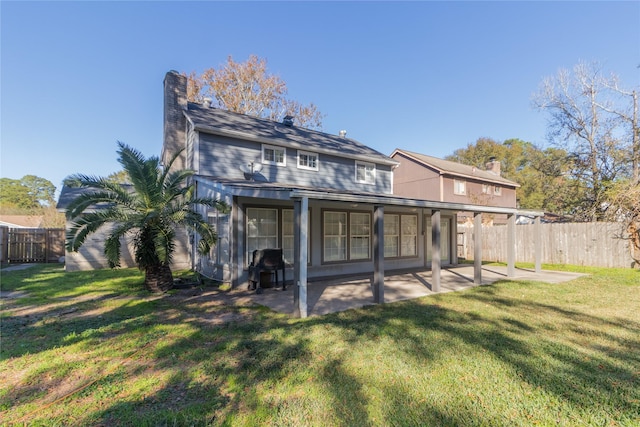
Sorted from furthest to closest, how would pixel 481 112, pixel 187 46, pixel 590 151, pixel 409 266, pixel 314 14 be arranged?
1. pixel 481 112
2. pixel 590 151
3. pixel 187 46
4. pixel 314 14
5. pixel 409 266

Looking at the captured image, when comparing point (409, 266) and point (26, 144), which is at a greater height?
point (26, 144)

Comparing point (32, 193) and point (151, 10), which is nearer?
point (151, 10)

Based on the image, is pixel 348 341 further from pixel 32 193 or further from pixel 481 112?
pixel 32 193

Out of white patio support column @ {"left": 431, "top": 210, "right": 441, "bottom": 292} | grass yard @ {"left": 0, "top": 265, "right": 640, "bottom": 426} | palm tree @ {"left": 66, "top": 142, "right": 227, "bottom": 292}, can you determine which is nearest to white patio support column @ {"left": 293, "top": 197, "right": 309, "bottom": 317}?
grass yard @ {"left": 0, "top": 265, "right": 640, "bottom": 426}

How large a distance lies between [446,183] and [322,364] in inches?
813

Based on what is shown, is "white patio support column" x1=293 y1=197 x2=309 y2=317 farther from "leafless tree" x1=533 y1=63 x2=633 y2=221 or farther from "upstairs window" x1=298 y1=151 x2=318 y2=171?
"leafless tree" x1=533 y1=63 x2=633 y2=221

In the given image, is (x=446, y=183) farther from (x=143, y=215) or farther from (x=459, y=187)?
(x=143, y=215)

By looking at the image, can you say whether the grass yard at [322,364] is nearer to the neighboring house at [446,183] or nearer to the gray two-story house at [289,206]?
the gray two-story house at [289,206]

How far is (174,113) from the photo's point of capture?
1145cm

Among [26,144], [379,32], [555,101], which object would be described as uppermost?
[379,32]

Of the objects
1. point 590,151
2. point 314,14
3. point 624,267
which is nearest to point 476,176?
point 590,151

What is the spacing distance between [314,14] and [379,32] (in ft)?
9.82

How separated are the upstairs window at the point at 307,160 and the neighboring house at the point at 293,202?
41 mm

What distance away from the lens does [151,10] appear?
10.3 metres
